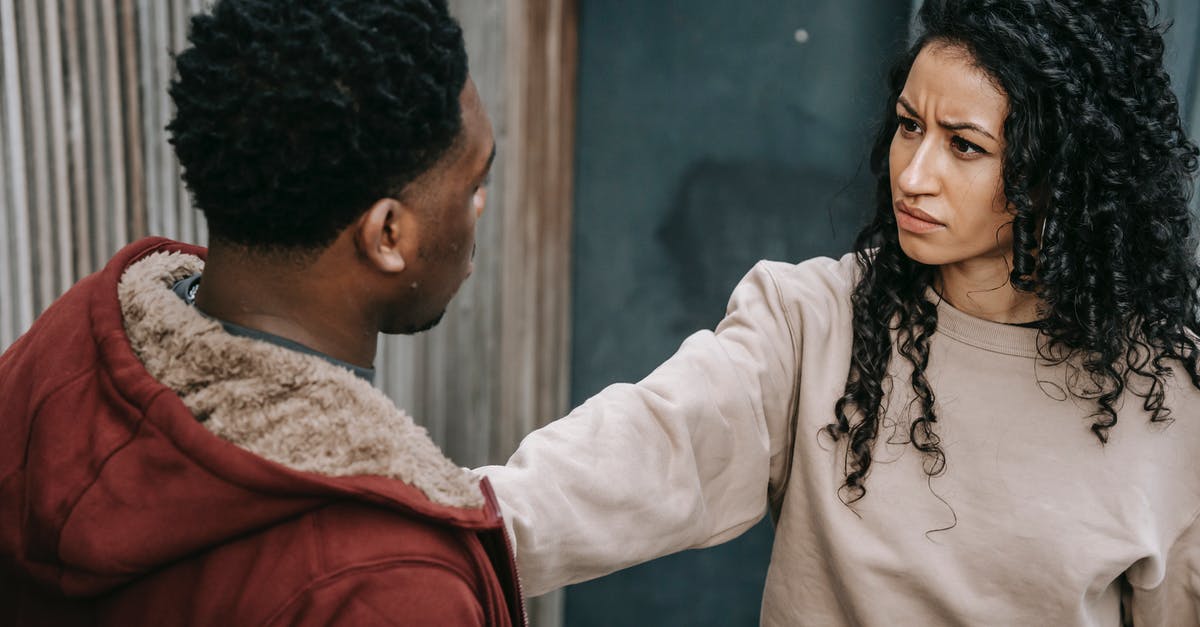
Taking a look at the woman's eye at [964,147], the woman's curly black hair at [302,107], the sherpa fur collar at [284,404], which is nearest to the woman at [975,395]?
the woman's eye at [964,147]

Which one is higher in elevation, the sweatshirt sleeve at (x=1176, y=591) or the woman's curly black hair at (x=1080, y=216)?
the woman's curly black hair at (x=1080, y=216)

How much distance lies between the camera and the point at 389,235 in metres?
1.00

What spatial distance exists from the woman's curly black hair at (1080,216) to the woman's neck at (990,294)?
38mm

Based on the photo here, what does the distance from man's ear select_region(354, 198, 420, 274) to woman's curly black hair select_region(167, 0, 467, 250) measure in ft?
0.05

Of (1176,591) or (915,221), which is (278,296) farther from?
(1176,591)

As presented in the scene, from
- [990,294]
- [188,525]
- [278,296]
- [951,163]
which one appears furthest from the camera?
[990,294]

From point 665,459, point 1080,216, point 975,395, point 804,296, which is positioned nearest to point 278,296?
point 665,459

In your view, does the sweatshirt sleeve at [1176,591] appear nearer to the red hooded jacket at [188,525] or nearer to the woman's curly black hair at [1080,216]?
the woman's curly black hair at [1080,216]

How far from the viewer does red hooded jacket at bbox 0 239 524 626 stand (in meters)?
0.88

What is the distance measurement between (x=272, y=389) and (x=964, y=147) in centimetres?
112

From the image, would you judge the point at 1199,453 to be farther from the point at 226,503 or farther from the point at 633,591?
the point at 633,591

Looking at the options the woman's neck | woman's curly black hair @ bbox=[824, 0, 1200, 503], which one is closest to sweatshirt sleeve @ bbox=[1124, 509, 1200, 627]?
woman's curly black hair @ bbox=[824, 0, 1200, 503]

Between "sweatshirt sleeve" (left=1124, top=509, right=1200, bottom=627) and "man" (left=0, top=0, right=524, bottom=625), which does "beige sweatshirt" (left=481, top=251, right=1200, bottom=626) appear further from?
"man" (left=0, top=0, right=524, bottom=625)

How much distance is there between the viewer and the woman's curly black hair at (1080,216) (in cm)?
152
